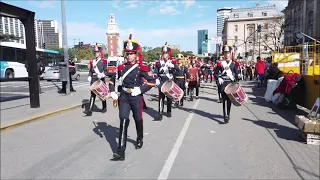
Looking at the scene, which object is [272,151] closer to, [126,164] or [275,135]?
[275,135]

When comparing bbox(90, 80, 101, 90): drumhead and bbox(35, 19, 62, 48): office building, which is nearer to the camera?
bbox(90, 80, 101, 90): drumhead

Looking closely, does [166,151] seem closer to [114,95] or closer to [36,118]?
[114,95]

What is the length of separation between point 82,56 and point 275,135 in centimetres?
9187

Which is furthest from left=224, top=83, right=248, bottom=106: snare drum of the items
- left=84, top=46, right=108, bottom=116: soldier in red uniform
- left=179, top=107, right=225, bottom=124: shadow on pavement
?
left=84, top=46, right=108, bottom=116: soldier in red uniform

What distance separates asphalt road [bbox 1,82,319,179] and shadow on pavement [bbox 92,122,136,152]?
2 centimetres

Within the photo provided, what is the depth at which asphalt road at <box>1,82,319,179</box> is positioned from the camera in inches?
171

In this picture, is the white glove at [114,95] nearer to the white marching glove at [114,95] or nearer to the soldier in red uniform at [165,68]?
the white marching glove at [114,95]

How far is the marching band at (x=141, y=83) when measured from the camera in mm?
5094

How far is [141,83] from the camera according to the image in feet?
17.2

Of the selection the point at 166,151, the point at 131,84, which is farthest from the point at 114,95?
the point at 166,151

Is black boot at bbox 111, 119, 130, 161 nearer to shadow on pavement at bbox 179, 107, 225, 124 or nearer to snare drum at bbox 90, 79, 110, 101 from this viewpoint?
snare drum at bbox 90, 79, 110, 101

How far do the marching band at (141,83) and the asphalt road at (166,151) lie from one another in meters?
0.52

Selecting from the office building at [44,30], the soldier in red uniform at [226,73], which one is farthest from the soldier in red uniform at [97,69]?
the office building at [44,30]

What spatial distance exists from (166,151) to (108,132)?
82.1 inches
